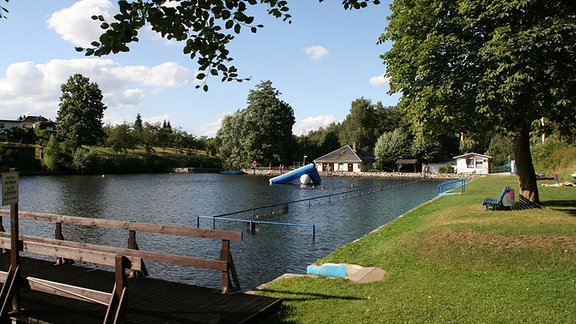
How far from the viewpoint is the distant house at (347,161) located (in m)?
92.2

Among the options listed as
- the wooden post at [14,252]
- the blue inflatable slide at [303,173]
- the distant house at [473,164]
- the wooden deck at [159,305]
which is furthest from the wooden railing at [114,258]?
the distant house at [473,164]

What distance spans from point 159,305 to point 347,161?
8693 cm

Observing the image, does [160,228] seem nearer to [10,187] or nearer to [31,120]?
[10,187]

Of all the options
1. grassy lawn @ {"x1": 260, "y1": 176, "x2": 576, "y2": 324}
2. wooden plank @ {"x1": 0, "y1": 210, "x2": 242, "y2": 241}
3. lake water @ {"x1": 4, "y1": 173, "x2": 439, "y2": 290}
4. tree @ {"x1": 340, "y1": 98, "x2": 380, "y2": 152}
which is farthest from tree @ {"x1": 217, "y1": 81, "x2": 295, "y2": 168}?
wooden plank @ {"x1": 0, "y1": 210, "x2": 242, "y2": 241}

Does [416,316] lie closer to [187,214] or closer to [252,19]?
[252,19]

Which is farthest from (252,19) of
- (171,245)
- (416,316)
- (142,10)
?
(171,245)

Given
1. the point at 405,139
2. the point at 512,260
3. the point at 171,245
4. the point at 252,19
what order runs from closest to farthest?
the point at 252,19 < the point at 512,260 < the point at 171,245 < the point at 405,139

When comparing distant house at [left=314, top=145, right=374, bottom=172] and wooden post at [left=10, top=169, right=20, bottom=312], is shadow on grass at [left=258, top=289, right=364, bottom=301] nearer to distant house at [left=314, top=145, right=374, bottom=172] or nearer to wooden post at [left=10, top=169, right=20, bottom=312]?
wooden post at [left=10, top=169, right=20, bottom=312]

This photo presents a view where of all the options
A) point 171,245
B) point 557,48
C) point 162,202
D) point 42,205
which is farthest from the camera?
point 162,202

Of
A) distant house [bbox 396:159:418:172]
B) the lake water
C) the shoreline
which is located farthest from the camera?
distant house [bbox 396:159:418:172]

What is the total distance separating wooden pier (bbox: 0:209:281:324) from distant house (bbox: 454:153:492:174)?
75.1 metres

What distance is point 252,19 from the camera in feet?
18.7

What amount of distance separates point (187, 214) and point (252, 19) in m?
25.3

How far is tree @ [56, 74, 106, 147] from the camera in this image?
9525cm
